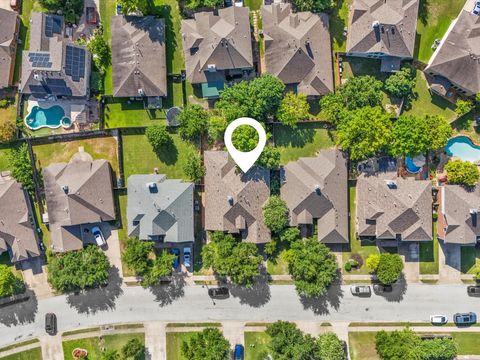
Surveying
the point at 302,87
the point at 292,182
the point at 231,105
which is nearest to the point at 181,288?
the point at 292,182

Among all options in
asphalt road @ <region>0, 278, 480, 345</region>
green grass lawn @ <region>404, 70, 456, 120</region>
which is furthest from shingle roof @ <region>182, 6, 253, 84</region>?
asphalt road @ <region>0, 278, 480, 345</region>

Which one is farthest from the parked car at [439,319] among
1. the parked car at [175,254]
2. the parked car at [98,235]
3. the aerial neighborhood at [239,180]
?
the parked car at [98,235]

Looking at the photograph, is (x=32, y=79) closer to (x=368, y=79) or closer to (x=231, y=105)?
(x=231, y=105)

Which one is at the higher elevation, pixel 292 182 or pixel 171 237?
pixel 292 182

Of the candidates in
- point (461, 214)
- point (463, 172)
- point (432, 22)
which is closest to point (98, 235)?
point (461, 214)

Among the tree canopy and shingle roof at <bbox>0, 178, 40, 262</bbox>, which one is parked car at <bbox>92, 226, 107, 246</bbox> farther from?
the tree canopy
